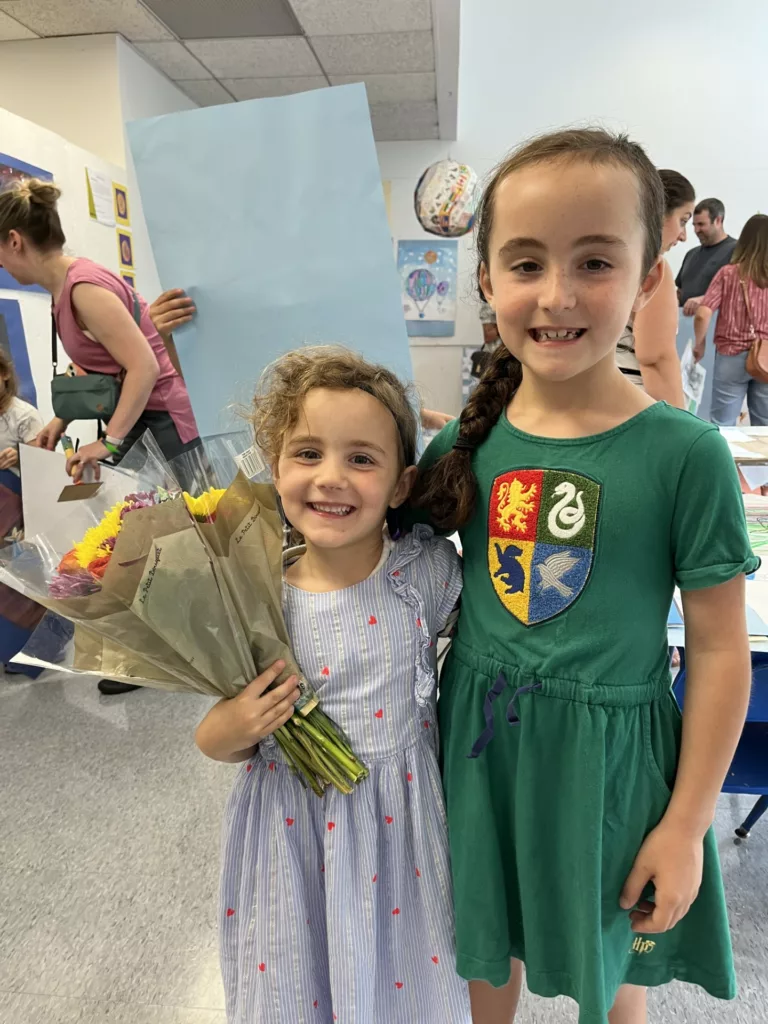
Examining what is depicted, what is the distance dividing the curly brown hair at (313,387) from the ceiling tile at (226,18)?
3.32m

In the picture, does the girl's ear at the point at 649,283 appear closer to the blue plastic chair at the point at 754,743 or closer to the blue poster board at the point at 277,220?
the blue poster board at the point at 277,220

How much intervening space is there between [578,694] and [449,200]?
249 centimetres

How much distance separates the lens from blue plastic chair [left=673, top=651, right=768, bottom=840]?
3.91ft

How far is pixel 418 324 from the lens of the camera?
588 centimetres

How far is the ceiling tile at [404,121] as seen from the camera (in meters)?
4.76

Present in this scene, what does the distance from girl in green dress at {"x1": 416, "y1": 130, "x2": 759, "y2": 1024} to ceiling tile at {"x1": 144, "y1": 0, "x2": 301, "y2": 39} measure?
11.2 ft

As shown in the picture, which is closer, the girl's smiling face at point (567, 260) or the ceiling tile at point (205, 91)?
the girl's smiling face at point (567, 260)

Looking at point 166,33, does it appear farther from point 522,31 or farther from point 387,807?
point 387,807

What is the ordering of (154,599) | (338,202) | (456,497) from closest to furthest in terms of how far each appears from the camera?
(154,599) → (456,497) → (338,202)

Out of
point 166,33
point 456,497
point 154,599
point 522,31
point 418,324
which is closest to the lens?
point 154,599

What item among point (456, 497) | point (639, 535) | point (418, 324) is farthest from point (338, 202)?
point (418, 324)

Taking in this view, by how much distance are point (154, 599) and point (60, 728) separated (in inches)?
70.7

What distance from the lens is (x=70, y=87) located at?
12.2 ft

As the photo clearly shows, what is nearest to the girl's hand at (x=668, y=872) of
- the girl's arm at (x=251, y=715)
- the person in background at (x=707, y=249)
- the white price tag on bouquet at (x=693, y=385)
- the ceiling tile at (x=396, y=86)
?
the girl's arm at (x=251, y=715)
